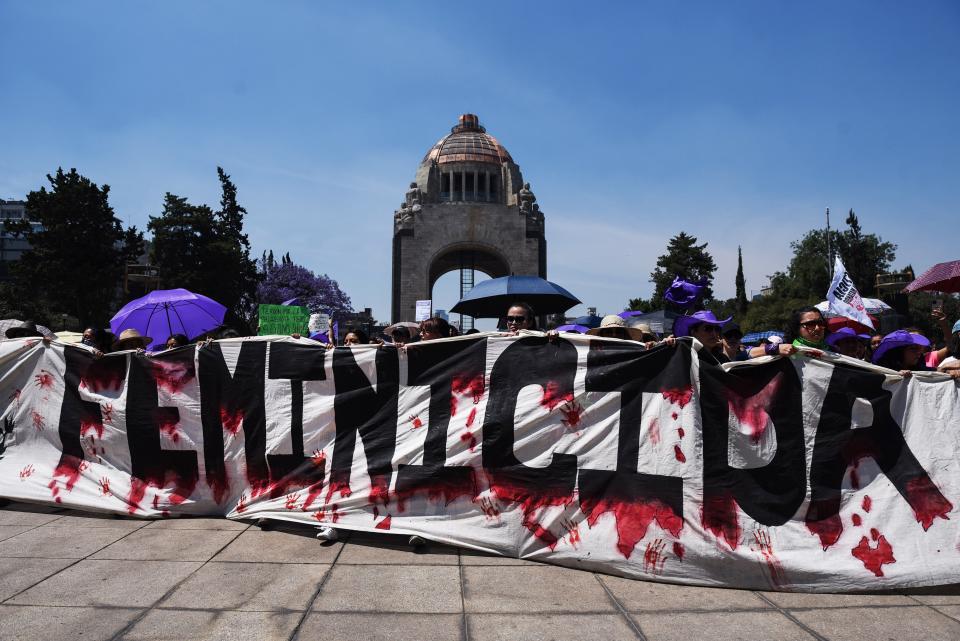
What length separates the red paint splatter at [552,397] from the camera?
4.49m

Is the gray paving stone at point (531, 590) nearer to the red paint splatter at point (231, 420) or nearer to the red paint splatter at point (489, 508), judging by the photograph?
the red paint splatter at point (489, 508)

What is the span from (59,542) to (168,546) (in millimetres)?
870

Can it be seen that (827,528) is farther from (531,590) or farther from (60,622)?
(60,622)

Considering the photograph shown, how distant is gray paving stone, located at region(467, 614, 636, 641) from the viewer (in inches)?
118

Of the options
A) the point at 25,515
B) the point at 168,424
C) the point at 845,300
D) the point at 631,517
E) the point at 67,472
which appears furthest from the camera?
the point at 845,300

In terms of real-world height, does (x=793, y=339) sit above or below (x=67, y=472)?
above

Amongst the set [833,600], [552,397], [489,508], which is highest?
[552,397]

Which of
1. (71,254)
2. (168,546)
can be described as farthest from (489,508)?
(71,254)

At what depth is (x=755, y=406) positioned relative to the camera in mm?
4141

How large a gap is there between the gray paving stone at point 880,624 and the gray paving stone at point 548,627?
102cm

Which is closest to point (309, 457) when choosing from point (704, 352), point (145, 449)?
point (145, 449)

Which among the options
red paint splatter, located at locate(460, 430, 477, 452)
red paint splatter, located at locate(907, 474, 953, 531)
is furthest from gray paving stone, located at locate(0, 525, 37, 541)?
red paint splatter, located at locate(907, 474, 953, 531)

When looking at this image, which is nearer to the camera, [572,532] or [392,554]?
[572,532]

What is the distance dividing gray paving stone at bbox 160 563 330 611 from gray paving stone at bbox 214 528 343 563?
0.39 ft
